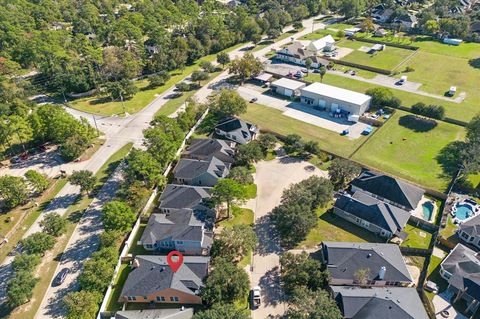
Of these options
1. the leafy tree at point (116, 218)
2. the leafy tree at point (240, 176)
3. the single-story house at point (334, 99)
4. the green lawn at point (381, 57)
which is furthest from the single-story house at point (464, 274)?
the green lawn at point (381, 57)

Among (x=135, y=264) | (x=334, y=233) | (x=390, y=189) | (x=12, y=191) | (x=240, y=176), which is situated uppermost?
(x=12, y=191)

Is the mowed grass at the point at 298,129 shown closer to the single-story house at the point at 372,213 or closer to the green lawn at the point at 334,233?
the single-story house at the point at 372,213

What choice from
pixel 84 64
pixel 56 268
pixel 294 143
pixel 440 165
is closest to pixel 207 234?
pixel 56 268

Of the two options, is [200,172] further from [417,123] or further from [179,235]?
[417,123]

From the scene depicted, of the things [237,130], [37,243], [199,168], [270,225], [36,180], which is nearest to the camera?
[37,243]

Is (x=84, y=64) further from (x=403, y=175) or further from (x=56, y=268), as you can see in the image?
(x=403, y=175)

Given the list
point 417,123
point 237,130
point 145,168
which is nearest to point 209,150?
point 237,130

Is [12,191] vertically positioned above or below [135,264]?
Answer: above
